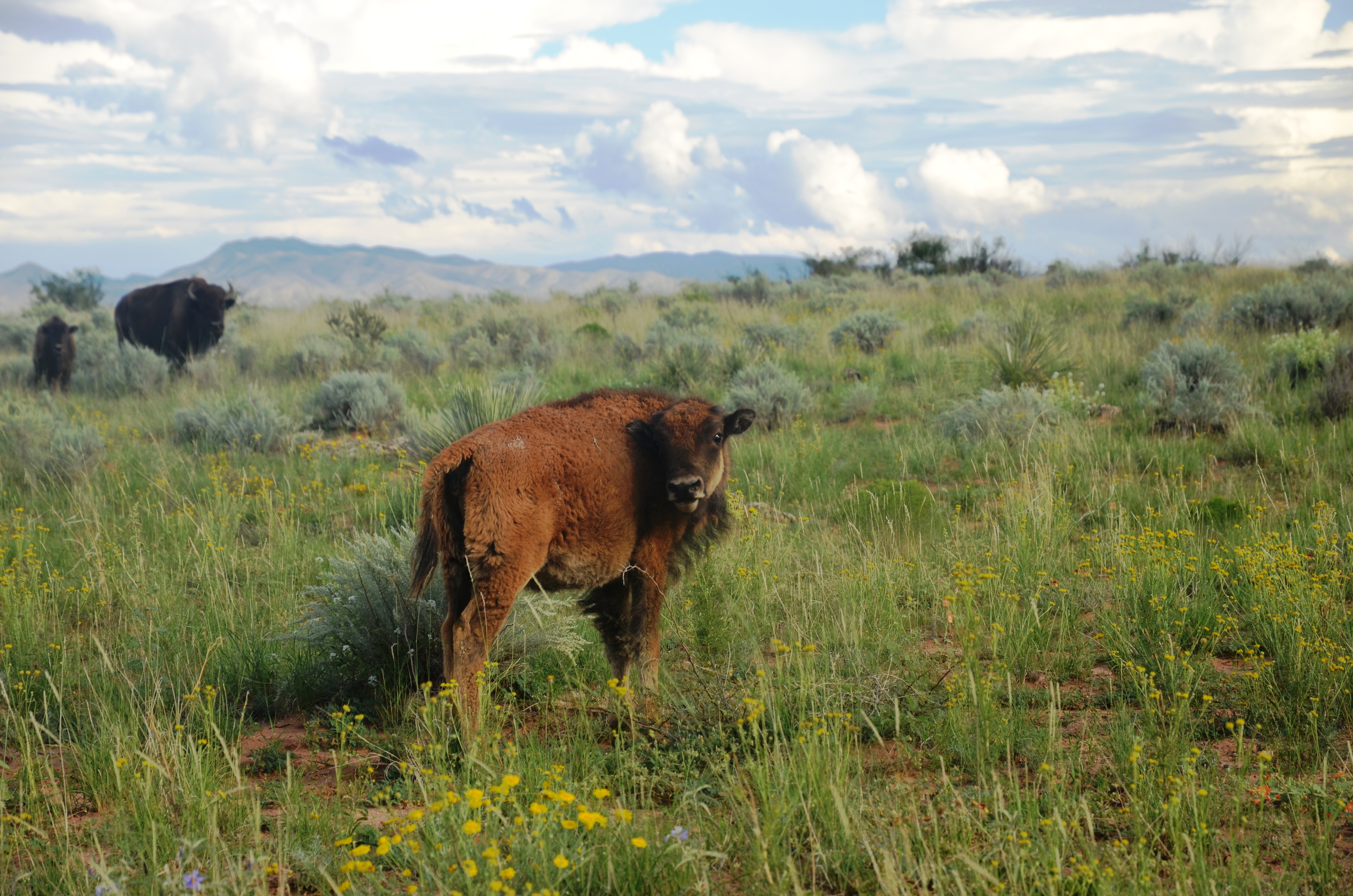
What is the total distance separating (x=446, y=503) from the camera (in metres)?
3.60

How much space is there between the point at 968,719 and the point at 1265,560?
2342mm

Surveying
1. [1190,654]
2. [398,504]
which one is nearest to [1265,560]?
[1190,654]

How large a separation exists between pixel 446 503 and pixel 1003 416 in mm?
7184

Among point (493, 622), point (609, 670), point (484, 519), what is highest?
point (484, 519)

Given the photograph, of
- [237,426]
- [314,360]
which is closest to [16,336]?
[314,360]

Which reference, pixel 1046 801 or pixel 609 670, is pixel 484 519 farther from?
pixel 1046 801

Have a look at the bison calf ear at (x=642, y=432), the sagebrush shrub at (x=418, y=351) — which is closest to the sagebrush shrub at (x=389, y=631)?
the bison calf ear at (x=642, y=432)

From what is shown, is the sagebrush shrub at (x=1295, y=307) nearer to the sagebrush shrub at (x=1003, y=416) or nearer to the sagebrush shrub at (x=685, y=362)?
the sagebrush shrub at (x=1003, y=416)

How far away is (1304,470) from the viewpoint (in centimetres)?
769

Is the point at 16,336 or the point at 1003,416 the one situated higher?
the point at 16,336

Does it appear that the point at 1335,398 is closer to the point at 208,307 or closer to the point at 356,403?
the point at 356,403

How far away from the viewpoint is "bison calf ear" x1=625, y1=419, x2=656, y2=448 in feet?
12.8

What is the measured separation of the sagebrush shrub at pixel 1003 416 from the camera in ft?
29.3

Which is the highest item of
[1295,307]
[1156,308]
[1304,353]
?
[1156,308]
